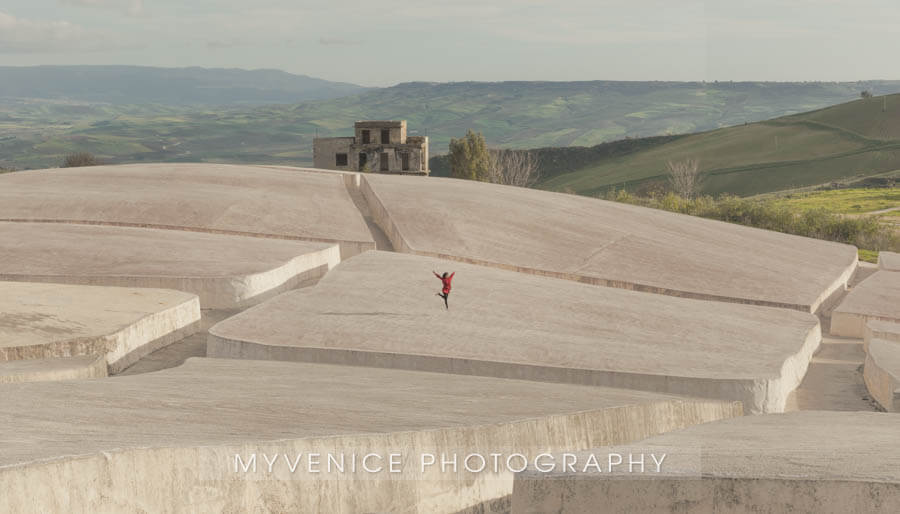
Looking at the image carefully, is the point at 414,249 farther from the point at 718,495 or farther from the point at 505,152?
the point at 505,152

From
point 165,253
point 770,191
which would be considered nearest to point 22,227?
point 165,253

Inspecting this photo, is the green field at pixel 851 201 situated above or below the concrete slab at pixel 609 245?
below

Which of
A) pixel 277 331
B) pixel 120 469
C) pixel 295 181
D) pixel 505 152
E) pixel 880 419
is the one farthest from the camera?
pixel 505 152

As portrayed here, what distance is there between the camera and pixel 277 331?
13008mm

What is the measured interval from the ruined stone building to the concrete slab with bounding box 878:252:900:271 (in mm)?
37614

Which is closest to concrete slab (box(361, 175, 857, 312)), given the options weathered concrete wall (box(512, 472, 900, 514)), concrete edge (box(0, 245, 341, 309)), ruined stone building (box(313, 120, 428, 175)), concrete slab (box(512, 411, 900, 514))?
concrete edge (box(0, 245, 341, 309))

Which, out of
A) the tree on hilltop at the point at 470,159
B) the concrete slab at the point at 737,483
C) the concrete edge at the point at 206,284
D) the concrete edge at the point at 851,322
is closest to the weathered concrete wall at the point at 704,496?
the concrete slab at the point at 737,483

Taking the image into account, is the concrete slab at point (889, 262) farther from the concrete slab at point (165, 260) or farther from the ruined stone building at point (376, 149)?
the ruined stone building at point (376, 149)

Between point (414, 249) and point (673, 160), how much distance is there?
95.9m

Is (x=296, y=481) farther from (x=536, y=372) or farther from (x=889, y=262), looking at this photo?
(x=889, y=262)

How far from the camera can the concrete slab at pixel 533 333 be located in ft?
38.5

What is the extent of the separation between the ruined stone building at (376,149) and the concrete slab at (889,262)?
37.6 metres

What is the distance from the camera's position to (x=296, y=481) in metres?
6.45

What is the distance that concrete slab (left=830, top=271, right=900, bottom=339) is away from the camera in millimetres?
17922
